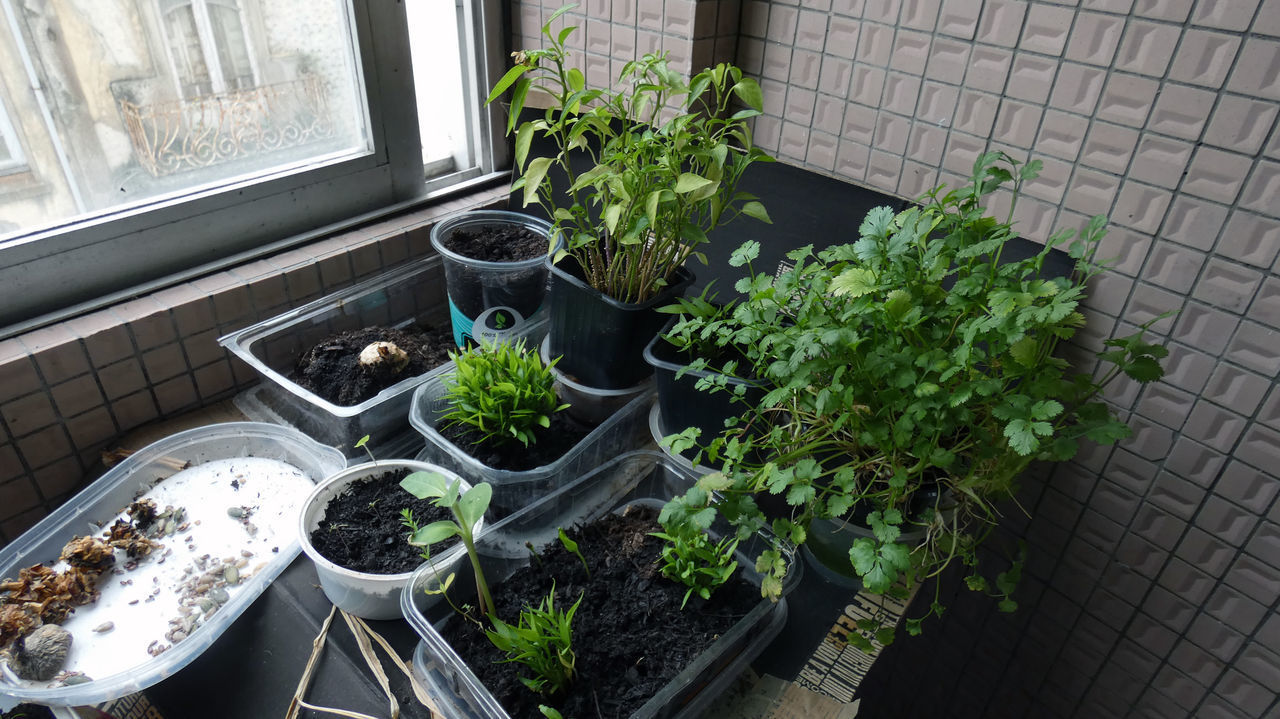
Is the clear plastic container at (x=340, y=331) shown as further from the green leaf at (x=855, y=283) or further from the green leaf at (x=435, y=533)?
the green leaf at (x=855, y=283)

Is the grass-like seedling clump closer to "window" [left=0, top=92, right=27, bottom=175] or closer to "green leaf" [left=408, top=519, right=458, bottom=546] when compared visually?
"green leaf" [left=408, top=519, right=458, bottom=546]

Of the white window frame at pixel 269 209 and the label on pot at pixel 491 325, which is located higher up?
the white window frame at pixel 269 209

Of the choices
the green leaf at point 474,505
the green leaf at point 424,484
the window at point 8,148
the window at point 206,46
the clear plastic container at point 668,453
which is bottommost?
the clear plastic container at point 668,453

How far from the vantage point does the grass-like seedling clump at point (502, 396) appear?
3.51 feet

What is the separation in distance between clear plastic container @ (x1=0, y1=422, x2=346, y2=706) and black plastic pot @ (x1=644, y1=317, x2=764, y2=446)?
19.7 inches

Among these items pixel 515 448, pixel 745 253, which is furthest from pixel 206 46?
pixel 745 253

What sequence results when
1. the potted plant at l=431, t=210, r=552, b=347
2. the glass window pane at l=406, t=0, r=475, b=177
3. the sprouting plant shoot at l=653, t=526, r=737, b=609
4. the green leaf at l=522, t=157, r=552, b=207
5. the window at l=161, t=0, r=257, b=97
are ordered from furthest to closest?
the glass window pane at l=406, t=0, r=475, b=177 → the potted plant at l=431, t=210, r=552, b=347 → the window at l=161, t=0, r=257, b=97 → the green leaf at l=522, t=157, r=552, b=207 → the sprouting plant shoot at l=653, t=526, r=737, b=609

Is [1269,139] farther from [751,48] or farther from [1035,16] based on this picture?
[751,48]

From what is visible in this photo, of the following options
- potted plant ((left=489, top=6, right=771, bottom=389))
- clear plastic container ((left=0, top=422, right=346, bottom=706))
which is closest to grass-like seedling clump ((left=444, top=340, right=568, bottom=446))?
potted plant ((left=489, top=6, right=771, bottom=389))

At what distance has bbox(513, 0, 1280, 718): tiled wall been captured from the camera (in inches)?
35.7

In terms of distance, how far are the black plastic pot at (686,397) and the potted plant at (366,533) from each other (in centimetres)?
32

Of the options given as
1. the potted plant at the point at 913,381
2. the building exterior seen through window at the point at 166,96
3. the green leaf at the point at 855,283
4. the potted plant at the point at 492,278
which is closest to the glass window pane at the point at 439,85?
the building exterior seen through window at the point at 166,96

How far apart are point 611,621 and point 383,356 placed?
591mm

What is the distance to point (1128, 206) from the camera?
3.22 ft
